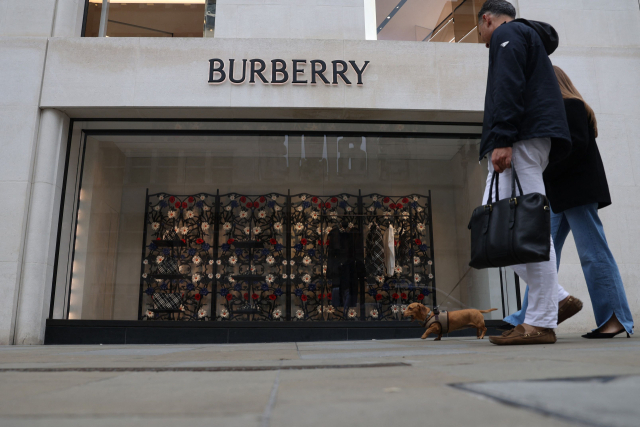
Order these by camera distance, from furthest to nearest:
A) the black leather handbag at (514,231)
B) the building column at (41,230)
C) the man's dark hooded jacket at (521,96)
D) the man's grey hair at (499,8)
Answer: the building column at (41,230)
the man's grey hair at (499,8)
the man's dark hooded jacket at (521,96)
the black leather handbag at (514,231)

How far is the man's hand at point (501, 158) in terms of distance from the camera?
281 cm

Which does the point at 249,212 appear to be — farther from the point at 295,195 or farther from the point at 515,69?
the point at 515,69

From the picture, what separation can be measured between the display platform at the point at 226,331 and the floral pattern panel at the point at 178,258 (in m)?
0.17

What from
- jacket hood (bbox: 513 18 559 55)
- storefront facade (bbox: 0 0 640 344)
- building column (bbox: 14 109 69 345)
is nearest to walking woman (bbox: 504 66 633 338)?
jacket hood (bbox: 513 18 559 55)

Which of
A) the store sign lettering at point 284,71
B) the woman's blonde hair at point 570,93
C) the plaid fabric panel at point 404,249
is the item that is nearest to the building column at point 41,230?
the store sign lettering at point 284,71

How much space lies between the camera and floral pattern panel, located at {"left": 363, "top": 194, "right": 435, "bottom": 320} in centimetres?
613

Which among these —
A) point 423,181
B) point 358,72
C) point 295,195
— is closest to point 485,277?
point 423,181

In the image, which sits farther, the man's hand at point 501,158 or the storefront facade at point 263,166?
the storefront facade at point 263,166

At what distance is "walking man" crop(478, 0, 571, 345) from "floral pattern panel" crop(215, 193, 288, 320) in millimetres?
3687

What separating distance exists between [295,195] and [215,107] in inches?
58.9

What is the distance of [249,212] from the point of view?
642cm

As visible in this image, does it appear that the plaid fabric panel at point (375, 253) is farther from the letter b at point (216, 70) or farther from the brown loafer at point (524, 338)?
the brown loafer at point (524, 338)

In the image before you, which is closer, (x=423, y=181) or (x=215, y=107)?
(x=215, y=107)

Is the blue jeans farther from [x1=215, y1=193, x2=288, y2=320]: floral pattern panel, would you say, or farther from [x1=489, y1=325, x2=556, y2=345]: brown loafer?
[x1=215, y1=193, x2=288, y2=320]: floral pattern panel
